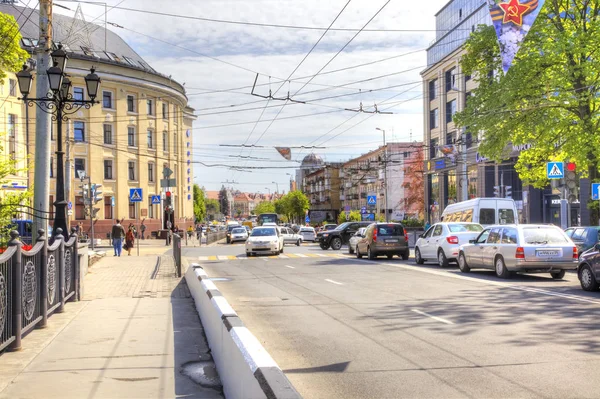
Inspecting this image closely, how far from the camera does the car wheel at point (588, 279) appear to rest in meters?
14.1

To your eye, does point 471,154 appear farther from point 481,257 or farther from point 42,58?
point 42,58

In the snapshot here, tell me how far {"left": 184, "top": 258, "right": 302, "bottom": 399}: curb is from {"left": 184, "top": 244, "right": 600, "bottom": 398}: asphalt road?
2.33ft

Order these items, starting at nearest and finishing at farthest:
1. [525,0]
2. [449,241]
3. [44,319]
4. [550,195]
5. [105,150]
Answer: [44,319]
[525,0]
[449,241]
[550,195]
[105,150]

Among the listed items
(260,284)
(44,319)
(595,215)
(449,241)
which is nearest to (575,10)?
(595,215)

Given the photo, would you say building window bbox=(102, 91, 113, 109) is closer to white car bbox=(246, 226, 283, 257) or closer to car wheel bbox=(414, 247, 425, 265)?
white car bbox=(246, 226, 283, 257)

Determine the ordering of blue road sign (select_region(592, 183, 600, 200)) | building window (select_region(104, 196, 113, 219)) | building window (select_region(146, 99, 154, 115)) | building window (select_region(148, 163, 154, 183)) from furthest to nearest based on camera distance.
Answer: building window (select_region(148, 163, 154, 183)), building window (select_region(146, 99, 154, 115)), building window (select_region(104, 196, 113, 219)), blue road sign (select_region(592, 183, 600, 200))

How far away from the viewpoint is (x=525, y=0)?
68.2 feet

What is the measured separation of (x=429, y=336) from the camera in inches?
344

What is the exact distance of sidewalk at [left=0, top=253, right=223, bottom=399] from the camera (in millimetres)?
6555

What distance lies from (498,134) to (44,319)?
2195 centimetres

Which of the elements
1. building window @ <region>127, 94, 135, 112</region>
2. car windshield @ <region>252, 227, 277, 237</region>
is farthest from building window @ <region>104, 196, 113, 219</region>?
car windshield @ <region>252, 227, 277, 237</region>

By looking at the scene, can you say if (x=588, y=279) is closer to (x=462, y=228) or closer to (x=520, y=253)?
(x=520, y=253)

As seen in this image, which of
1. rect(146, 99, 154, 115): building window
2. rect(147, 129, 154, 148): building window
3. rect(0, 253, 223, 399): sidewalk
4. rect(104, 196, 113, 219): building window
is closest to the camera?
rect(0, 253, 223, 399): sidewalk

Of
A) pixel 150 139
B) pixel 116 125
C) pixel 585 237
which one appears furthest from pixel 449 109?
pixel 585 237
